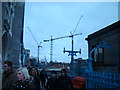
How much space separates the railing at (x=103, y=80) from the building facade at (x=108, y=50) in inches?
113

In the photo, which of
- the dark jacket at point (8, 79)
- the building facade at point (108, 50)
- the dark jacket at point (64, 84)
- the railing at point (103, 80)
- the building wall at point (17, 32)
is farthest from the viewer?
the building wall at point (17, 32)

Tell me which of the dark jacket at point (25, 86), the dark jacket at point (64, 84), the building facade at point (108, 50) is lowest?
the dark jacket at point (64, 84)

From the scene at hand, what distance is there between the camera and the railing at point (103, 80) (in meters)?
5.54

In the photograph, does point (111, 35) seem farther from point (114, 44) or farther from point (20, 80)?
point (20, 80)

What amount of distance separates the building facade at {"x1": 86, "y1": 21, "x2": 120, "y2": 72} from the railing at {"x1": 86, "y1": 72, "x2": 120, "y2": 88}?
9.43 feet

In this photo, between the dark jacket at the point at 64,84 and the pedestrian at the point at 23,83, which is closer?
the pedestrian at the point at 23,83

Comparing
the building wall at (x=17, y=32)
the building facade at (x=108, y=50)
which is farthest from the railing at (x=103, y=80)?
the building wall at (x=17, y=32)

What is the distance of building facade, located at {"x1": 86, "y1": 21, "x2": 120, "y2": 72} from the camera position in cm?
1008

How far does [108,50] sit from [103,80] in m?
5.20

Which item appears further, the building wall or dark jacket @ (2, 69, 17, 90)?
the building wall

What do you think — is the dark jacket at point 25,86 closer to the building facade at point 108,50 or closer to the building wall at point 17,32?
the building facade at point 108,50

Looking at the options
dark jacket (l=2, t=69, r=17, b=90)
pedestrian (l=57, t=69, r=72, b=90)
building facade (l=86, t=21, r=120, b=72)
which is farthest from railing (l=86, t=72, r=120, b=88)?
dark jacket (l=2, t=69, r=17, b=90)

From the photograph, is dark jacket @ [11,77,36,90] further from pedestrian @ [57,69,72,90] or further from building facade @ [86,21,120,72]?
building facade @ [86,21,120,72]

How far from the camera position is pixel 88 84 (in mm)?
7816
